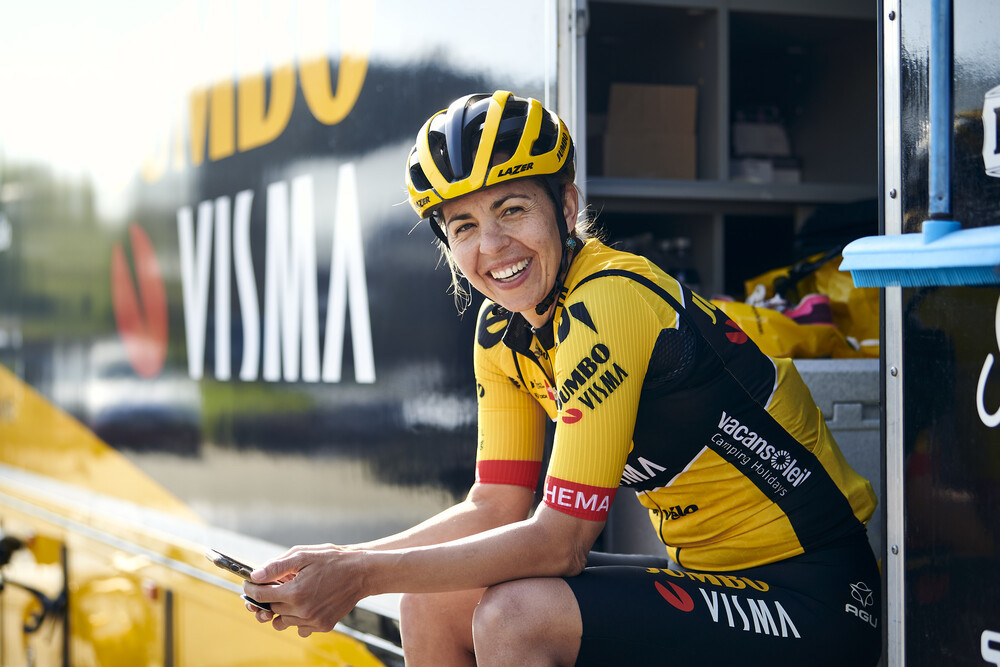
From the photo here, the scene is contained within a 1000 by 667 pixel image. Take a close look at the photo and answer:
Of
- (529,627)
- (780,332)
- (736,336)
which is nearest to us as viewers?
(529,627)

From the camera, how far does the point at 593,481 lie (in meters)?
1.40

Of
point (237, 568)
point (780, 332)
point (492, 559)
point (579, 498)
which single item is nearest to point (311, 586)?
point (237, 568)

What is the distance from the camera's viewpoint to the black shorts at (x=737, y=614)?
137cm

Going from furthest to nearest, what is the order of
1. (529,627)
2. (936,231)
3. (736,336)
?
(736,336)
(529,627)
(936,231)

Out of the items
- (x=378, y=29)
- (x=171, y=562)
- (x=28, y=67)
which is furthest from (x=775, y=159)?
(x=28, y=67)

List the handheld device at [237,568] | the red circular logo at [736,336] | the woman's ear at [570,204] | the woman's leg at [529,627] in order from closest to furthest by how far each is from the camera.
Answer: the woman's leg at [529,627] → the handheld device at [237,568] → the red circular logo at [736,336] → the woman's ear at [570,204]

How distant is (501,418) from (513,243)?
36 cm

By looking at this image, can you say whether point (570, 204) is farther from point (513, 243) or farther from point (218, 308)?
point (218, 308)

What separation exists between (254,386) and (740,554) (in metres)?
1.59

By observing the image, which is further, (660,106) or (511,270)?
(660,106)

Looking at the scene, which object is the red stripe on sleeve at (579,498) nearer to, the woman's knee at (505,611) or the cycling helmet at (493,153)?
the woman's knee at (505,611)

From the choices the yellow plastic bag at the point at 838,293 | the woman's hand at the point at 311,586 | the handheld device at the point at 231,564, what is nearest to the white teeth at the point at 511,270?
the woman's hand at the point at 311,586

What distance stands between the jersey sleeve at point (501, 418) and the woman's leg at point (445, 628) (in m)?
0.25

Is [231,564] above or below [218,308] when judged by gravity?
below
